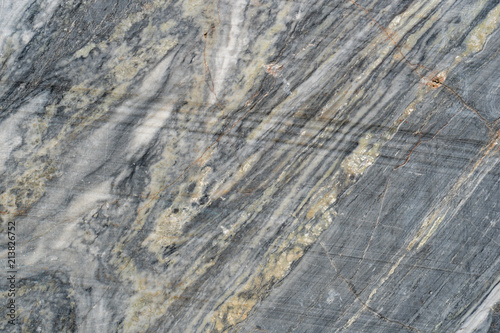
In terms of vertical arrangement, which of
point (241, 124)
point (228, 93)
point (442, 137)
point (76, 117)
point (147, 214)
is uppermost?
point (76, 117)

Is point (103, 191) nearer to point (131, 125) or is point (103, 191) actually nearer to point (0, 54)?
point (131, 125)

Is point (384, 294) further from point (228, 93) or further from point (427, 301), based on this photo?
point (228, 93)

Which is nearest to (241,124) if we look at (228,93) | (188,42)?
(228,93)

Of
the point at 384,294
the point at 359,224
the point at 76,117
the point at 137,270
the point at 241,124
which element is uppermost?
the point at 76,117

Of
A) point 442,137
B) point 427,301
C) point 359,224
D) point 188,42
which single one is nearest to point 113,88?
point 188,42

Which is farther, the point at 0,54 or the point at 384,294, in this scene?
the point at 384,294

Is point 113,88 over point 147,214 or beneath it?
over
